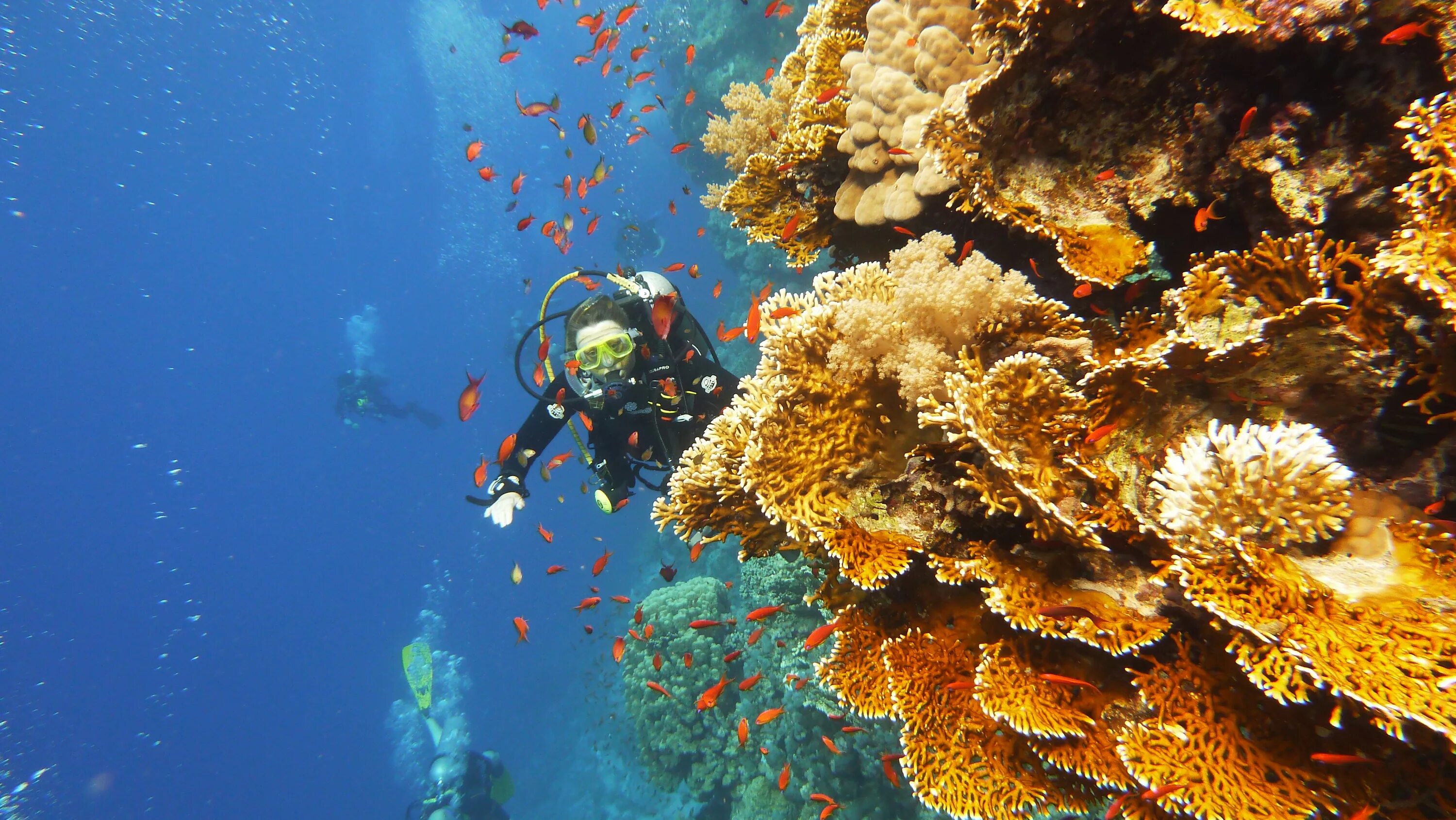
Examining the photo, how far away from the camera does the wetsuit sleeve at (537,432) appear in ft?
18.8

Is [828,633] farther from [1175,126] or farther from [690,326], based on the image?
[690,326]

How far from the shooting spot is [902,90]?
9.55 feet

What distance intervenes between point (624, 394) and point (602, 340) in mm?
597

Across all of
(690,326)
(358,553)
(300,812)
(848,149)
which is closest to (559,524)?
(300,812)

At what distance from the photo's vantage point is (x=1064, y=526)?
195 cm

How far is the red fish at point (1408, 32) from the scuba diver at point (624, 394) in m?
4.33

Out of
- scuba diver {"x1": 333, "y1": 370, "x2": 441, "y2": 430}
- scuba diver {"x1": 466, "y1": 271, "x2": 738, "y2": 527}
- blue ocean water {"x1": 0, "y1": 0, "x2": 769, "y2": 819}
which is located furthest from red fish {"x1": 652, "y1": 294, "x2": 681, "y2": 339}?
scuba diver {"x1": 333, "y1": 370, "x2": 441, "y2": 430}

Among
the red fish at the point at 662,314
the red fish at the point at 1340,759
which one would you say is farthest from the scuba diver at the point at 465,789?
the red fish at the point at 1340,759

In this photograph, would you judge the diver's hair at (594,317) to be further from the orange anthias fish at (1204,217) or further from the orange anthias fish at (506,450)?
the orange anthias fish at (1204,217)

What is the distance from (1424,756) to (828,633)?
6.45 ft

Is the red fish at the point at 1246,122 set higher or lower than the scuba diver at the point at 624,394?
lower

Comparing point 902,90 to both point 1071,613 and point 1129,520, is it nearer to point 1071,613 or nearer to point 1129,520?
point 1129,520

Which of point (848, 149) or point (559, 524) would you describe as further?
point (559, 524)

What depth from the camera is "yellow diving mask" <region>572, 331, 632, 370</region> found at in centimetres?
545
